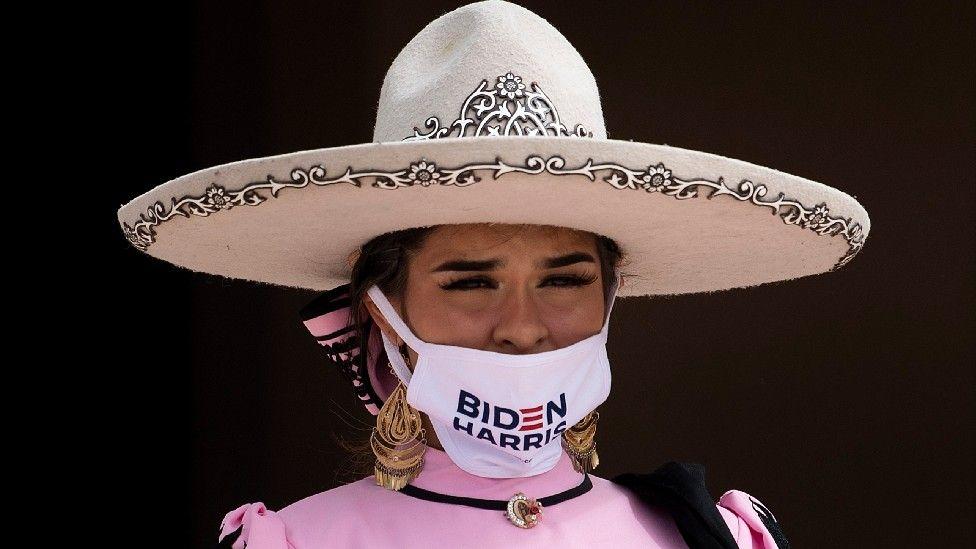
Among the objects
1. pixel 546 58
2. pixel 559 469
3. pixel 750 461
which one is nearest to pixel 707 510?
pixel 559 469

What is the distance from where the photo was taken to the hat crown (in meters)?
2.09

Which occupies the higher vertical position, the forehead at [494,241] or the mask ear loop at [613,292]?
the forehead at [494,241]

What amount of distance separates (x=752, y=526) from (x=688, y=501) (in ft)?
0.74

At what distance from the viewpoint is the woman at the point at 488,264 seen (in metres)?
1.99

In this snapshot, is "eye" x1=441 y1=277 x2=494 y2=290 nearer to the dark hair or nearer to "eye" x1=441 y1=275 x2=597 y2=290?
"eye" x1=441 y1=275 x2=597 y2=290

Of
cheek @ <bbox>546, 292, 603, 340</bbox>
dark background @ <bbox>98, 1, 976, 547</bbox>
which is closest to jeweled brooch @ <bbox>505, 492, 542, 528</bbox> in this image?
cheek @ <bbox>546, 292, 603, 340</bbox>

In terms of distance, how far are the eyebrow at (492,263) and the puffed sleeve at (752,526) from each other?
65 cm

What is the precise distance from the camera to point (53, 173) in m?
3.41

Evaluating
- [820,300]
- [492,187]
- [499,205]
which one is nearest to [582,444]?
[499,205]

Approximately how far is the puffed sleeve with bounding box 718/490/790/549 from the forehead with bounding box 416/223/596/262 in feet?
2.26

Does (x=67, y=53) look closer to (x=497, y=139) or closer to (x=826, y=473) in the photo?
(x=497, y=139)

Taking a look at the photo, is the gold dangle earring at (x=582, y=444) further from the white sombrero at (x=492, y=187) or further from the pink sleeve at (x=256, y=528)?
the pink sleeve at (x=256, y=528)

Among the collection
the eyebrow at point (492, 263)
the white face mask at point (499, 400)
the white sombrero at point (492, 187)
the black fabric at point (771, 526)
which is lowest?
the black fabric at point (771, 526)

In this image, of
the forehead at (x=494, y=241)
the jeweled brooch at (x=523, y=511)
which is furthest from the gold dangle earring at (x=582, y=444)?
the forehead at (x=494, y=241)
